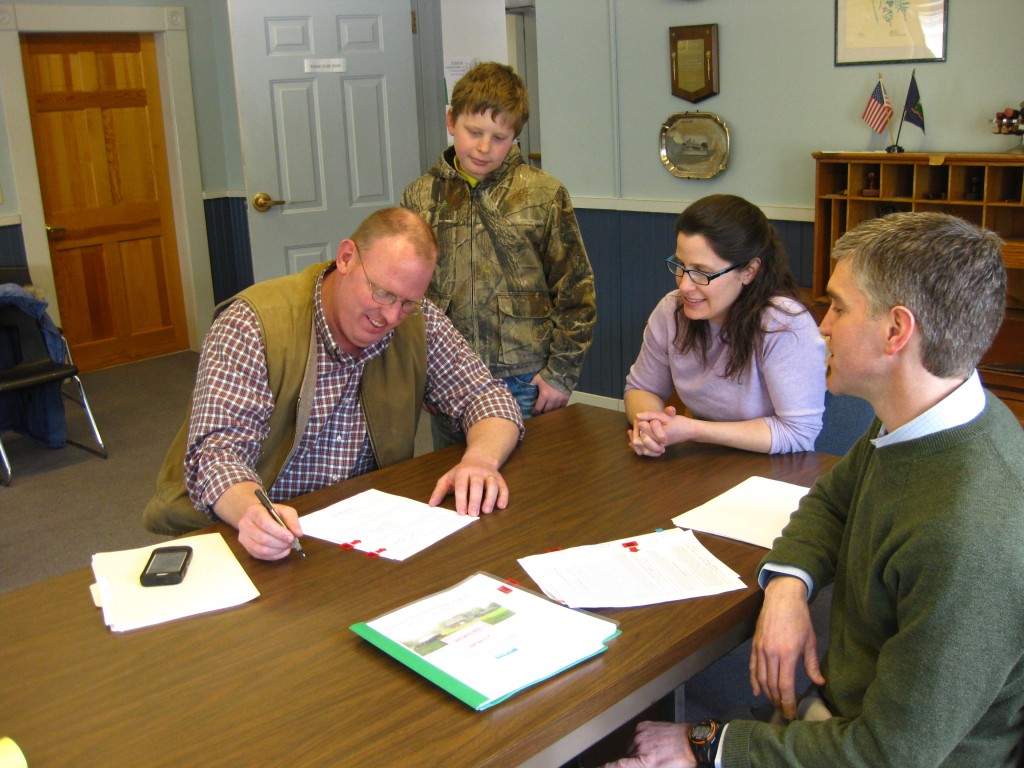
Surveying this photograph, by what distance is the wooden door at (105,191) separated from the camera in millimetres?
5828

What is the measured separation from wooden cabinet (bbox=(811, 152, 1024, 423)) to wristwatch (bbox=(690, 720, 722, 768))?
210 cm

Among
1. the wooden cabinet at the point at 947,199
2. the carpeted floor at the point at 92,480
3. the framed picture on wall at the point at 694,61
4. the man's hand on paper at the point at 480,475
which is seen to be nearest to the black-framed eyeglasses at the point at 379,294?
the man's hand on paper at the point at 480,475

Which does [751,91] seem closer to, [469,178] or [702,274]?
[469,178]

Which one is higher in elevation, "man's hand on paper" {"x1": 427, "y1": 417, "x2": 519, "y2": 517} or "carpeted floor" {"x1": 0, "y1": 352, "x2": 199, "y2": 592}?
"man's hand on paper" {"x1": 427, "y1": 417, "x2": 519, "y2": 517}

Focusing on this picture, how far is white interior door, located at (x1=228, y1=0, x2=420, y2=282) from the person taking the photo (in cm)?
484

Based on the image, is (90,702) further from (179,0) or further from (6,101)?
(179,0)

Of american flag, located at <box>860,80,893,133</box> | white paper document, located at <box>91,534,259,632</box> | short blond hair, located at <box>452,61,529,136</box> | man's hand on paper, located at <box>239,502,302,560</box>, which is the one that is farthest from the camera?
american flag, located at <box>860,80,893,133</box>

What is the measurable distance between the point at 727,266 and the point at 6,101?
4.74m

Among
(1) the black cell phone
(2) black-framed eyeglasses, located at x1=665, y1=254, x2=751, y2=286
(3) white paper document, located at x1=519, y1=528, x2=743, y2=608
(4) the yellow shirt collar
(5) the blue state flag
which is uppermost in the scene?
(5) the blue state flag

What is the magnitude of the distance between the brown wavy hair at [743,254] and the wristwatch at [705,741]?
0.95 metres

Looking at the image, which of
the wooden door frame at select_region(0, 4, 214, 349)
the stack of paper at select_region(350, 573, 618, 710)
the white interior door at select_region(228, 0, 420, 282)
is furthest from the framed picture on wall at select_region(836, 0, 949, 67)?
the wooden door frame at select_region(0, 4, 214, 349)

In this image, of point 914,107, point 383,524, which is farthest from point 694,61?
point 383,524

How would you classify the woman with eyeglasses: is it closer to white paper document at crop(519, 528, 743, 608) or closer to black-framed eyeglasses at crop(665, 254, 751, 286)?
black-framed eyeglasses at crop(665, 254, 751, 286)

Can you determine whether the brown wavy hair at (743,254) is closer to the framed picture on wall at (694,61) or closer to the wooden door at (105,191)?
the framed picture on wall at (694,61)
